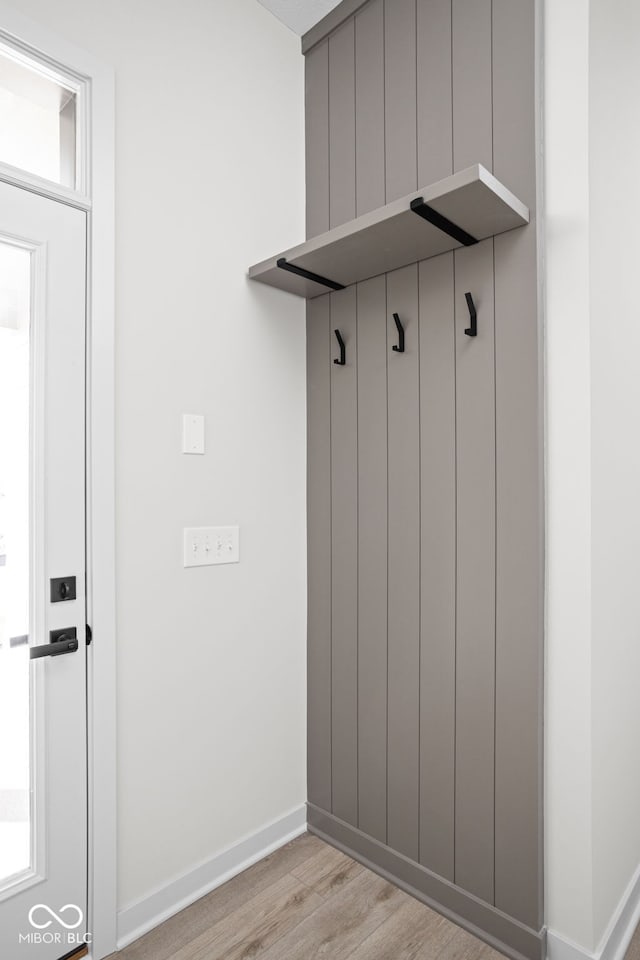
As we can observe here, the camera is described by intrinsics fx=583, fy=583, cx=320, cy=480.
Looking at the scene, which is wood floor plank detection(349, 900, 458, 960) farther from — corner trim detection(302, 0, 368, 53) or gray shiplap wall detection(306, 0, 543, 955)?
corner trim detection(302, 0, 368, 53)

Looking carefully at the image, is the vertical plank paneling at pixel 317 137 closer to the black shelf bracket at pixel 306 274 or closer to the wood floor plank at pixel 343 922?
the black shelf bracket at pixel 306 274

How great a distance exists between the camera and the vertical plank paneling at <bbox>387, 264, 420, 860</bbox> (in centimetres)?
183

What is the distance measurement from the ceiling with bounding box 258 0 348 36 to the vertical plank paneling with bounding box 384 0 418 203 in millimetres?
282

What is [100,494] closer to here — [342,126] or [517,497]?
[517,497]

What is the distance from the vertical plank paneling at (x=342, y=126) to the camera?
2.00m

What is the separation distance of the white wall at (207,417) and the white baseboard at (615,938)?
0.94 meters

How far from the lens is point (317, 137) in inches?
83.9

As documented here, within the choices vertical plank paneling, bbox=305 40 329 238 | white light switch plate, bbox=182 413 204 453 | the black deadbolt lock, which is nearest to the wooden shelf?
vertical plank paneling, bbox=305 40 329 238

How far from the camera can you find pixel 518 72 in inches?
61.3

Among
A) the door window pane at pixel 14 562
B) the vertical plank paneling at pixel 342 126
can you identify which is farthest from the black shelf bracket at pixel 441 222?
the door window pane at pixel 14 562

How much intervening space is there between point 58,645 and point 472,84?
192cm

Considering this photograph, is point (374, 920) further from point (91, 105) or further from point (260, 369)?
point (91, 105)

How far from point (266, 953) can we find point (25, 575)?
3.97 ft

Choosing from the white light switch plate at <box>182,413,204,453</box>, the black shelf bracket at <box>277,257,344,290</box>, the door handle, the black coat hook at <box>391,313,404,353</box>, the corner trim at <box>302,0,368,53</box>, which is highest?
the corner trim at <box>302,0,368,53</box>
